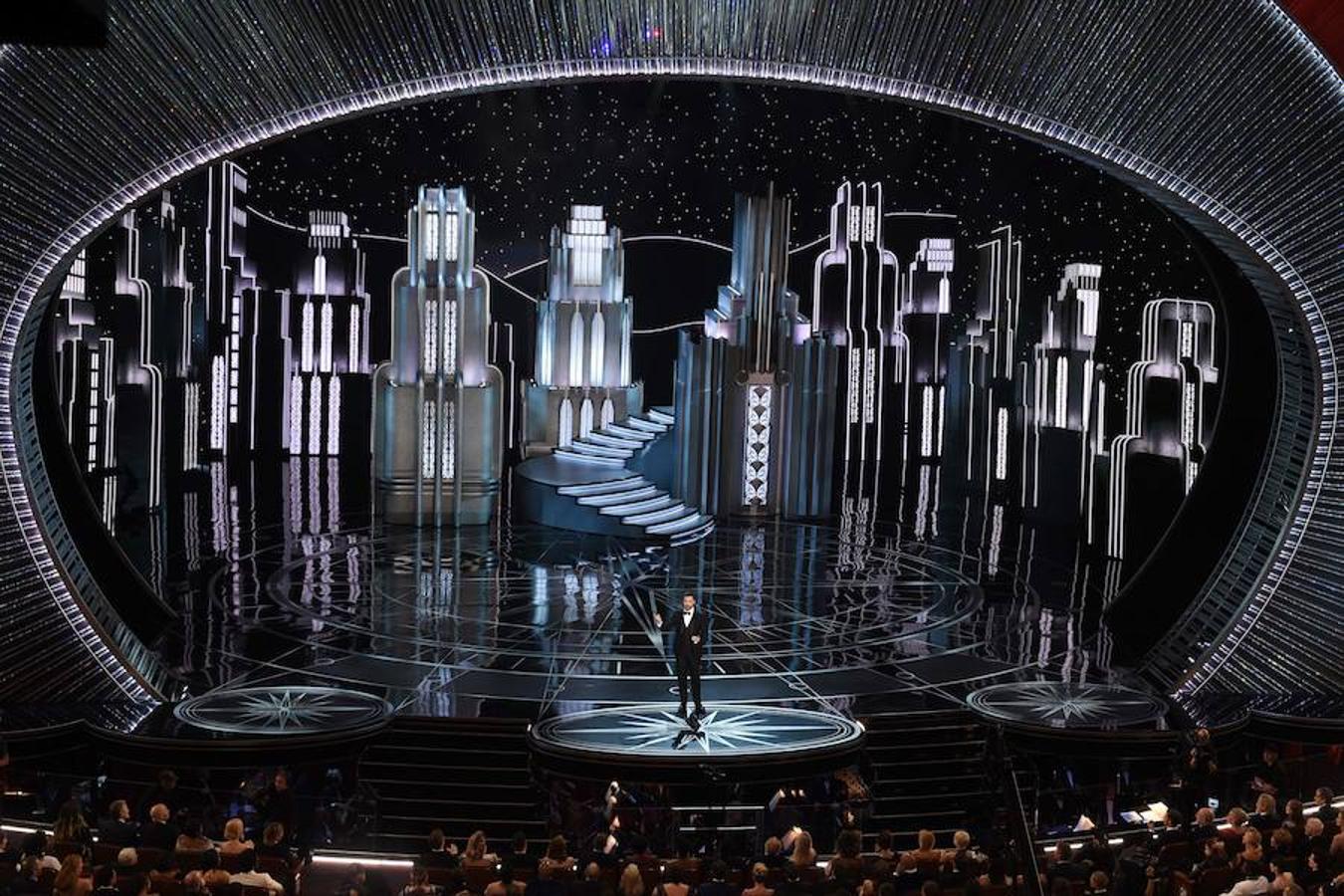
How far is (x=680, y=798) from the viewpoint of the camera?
9156mm

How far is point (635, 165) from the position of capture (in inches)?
1174

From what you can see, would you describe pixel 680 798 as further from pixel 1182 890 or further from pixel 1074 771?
pixel 1182 890

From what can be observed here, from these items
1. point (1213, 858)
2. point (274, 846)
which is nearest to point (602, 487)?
point (274, 846)

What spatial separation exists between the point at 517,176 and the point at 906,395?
31.3 feet

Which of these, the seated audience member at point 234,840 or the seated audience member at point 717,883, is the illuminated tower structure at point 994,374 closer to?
the seated audience member at point 717,883

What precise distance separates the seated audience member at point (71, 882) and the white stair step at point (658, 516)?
529 inches

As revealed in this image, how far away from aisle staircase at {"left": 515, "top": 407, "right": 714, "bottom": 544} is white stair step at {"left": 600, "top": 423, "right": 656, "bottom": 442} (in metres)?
0.03

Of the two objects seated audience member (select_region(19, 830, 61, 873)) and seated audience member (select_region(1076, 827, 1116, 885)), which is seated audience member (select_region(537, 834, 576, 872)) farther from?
seated audience member (select_region(1076, 827, 1116, 885))

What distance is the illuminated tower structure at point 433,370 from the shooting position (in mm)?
20047

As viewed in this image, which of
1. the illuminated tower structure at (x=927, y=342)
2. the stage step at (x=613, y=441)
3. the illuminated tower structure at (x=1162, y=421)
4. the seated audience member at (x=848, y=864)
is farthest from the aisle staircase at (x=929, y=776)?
the illuminated tower structure at (x=927, y=342)

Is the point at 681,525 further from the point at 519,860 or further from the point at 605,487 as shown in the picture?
the point at 519,860

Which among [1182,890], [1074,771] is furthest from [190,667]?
[1182,890]

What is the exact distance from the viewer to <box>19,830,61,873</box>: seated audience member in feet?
20.9

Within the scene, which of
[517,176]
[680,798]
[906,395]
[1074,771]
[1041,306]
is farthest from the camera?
[906,395]
